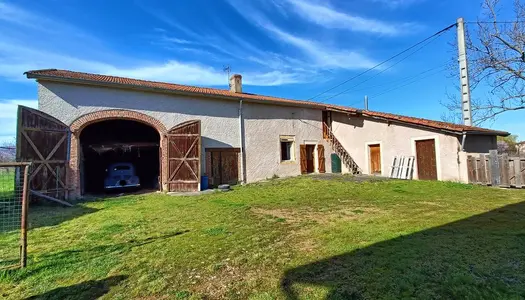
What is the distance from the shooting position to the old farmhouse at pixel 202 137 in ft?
32.8

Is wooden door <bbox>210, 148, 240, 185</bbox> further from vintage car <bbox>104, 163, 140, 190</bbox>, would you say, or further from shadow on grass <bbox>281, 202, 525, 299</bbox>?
shadow on grass <bbox>281, 202, 525, 299</bbox>

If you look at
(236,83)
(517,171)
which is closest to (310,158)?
(236,83)

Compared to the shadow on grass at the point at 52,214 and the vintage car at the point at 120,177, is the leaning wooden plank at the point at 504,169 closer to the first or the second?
the shadow on grass at the point at 52,214

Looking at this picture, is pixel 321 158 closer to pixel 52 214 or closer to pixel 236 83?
pixel 236 83

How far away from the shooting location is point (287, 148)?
1628cm

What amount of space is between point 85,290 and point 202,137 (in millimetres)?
10269

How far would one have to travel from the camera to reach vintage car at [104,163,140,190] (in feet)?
40.2

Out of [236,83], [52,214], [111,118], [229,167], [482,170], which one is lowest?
[52,214]

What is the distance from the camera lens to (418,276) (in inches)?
117

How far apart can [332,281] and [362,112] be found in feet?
45.6

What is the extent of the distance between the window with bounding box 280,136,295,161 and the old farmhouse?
2.4 inches

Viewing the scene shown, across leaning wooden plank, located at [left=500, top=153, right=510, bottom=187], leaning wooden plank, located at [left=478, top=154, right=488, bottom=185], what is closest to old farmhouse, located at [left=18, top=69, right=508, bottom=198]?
leaning wooden plank, located at [left=478, top=154, right=488, bottom=185]

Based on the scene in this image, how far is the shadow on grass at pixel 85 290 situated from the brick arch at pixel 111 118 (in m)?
9.15

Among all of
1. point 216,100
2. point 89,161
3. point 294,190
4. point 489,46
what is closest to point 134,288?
point 294,190
